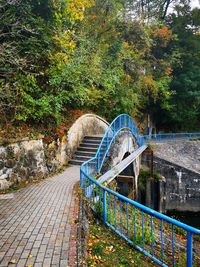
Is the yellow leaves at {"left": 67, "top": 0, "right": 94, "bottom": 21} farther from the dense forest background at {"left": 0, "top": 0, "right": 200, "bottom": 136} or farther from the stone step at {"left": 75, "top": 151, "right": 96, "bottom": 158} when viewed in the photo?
the stone step at {"left": 75, "top": 151, "right": 96, "bottom": 158}

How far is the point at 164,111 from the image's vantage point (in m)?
26.3

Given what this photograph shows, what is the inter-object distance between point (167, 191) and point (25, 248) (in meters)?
15.5

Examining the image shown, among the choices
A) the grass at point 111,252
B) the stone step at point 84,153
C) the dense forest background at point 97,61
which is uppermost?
the dense forest background at point 97,61

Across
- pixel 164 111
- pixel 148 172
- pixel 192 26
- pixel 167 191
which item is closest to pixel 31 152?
pixel 148 172

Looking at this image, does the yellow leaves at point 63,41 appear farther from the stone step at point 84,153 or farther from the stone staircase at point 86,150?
the stone step at point 84,153

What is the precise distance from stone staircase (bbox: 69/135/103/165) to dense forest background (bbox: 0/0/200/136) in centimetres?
191

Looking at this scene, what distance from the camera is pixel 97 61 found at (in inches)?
537

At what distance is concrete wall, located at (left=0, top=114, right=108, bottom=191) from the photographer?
7919 millimetres

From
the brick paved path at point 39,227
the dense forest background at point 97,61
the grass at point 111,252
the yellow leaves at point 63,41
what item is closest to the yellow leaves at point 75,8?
the dense forest background at point 97,61

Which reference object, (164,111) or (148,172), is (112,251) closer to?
(148,172)

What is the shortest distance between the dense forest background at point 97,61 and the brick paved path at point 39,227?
137 inches

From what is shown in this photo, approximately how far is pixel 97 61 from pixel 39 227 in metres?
10.9

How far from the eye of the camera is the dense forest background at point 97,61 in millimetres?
9586

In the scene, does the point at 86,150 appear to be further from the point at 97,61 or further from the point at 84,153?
the point at 97,61
